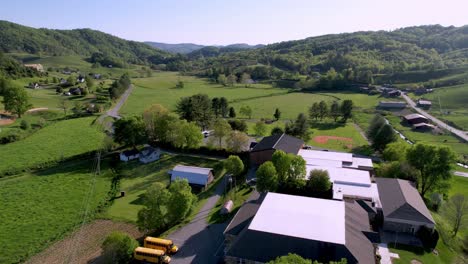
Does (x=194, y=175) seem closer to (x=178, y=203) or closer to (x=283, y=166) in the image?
(x=178, y=203)

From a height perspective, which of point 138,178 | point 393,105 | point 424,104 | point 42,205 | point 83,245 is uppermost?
point 424,104

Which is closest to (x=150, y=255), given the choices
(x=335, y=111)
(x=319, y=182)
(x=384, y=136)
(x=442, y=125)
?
(x=319, y=182)

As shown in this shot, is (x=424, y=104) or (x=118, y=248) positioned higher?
(x=424, y=104)

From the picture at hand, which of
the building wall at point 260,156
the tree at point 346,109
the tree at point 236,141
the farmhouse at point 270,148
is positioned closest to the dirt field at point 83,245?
the building wall at point 260,156

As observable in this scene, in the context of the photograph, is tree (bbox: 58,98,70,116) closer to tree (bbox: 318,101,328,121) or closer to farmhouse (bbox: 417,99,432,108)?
tree (bbox: 318,101,328,121)

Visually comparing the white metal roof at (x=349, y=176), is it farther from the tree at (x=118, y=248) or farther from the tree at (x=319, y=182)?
the tree at (x=118, y=248)
